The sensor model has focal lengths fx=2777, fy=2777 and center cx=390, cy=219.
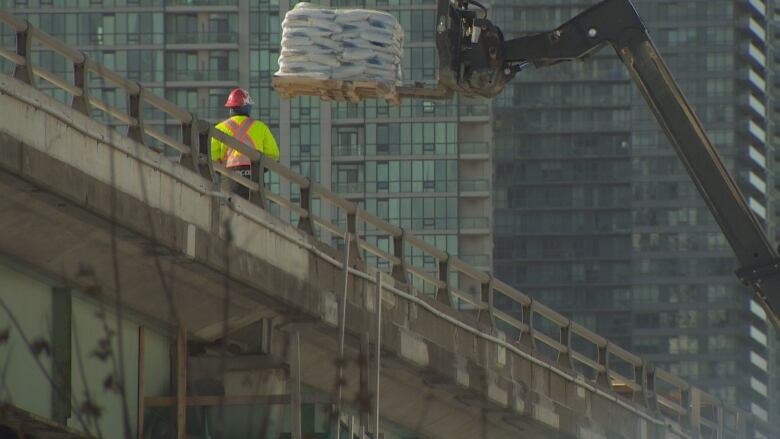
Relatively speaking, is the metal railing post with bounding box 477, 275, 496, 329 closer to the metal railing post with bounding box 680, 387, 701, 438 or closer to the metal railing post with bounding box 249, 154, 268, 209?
the metal railing post with bounding box 249, 154, 268, 209

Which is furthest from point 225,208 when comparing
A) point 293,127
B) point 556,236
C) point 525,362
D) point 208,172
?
point 556,236

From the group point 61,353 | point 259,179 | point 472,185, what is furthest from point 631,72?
point 472,185

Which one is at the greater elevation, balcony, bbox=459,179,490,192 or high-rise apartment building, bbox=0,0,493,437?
high-rise apartment building, bbox=0,0,493,437

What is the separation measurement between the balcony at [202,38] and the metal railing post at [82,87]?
122 meters

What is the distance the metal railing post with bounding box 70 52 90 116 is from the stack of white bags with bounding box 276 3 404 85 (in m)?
3.78

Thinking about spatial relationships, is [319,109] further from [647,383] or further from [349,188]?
[647,383]

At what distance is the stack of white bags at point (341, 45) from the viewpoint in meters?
26.8

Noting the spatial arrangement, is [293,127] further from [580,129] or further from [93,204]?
[93,204]

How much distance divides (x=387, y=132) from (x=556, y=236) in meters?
48.5

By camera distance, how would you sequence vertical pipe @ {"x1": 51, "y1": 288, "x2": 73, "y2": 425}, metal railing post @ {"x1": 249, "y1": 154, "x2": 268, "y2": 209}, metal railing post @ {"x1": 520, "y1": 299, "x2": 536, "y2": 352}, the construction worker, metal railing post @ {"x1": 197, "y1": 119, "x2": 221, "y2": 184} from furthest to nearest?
metal railing post @ {"x1": 520, "y1": 299, "x2": 536, "y2": 352}
the construction worker
metal railing post @ {"x1": 249, "y1": 154, "x2": 268, "y2": 209}
metal railing post @ {"x1": 197, "y1": 119, "x2": 221, "y2": 184}
vertical pipe @ {"x1": 51, "y1": 288, "x2": 73, "y2": 425}

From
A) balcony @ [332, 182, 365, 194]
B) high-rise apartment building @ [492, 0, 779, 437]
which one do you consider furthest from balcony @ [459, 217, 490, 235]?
high-rise apartment building @ [492, 0, 779, 437]

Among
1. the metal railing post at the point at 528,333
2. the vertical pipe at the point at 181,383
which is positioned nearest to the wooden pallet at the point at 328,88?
the vertical pipe at the point at 181,383

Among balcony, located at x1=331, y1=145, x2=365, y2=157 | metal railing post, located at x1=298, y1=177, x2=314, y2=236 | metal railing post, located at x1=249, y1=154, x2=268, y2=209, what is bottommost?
balcony, located at x1=331, y1=145, x2=365, y2=157

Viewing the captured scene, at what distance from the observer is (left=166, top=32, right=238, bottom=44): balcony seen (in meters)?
145
